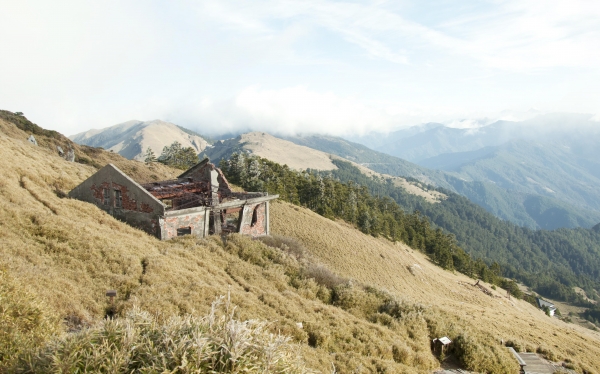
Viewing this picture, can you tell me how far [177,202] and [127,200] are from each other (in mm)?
6447

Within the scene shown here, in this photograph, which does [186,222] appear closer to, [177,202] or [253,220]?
[177,202]

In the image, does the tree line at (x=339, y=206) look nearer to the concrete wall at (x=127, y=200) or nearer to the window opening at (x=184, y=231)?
the window opening at (x=184, y=231)

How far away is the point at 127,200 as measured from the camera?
72.3ft

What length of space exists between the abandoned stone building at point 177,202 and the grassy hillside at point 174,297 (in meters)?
1.62

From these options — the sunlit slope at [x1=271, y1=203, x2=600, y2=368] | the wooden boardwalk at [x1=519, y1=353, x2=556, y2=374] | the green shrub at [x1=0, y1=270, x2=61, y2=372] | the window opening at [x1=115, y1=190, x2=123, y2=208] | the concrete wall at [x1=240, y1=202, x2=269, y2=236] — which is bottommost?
the sunlit slope at [x1=271, y1=203, x2=600, y2=368]

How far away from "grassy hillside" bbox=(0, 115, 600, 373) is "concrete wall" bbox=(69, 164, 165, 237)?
1.58 m

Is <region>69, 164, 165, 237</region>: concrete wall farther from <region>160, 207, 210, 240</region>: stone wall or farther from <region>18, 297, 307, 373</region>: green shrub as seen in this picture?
<region>18, 297, 307, 373</region>: green shrub

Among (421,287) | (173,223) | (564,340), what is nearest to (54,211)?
(173,223)

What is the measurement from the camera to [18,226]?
14.6m

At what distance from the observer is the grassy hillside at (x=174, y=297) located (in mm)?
6398

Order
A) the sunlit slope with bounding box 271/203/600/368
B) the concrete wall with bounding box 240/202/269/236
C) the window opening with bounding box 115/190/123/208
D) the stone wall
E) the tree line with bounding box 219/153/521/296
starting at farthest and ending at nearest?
the tree line with bounding box 219/153/521/296 < the sunlit slope with bounding box 271/203/600/368 < the concrete wall with bounding box 240/202/269/236 < the window opening with bounding box 115/190/123/208 < the stone wall

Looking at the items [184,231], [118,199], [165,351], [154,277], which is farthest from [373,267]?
[165,351]

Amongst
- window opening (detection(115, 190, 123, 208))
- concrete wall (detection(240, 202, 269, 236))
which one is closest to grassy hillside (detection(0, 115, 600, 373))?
window opening (detection(115, 190, 123, 208))

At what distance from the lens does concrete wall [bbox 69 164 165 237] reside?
836 inches
